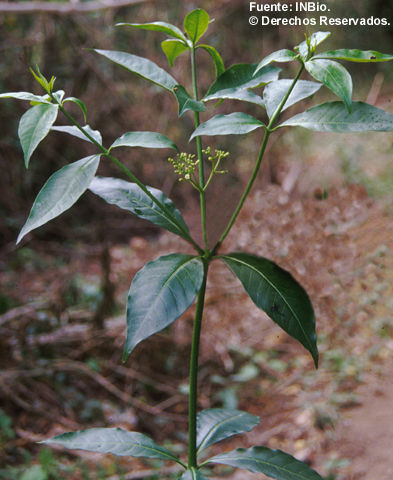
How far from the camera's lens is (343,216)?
9.75ft

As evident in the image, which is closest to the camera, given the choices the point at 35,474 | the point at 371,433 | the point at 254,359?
the point at 35,474

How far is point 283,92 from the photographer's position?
1038mm

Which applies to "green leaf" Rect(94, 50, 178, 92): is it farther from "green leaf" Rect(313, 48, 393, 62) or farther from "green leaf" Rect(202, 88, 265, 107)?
"green leaf" Rect(313, 48, 393, 62)

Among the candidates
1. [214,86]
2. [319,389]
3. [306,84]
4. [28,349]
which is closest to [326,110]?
[306,84]

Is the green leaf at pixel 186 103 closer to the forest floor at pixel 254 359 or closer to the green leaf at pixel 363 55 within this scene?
the green leaf at pixel 363 55

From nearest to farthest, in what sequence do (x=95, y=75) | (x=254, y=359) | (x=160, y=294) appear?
(x=160, y=294) → (x=254, y=359) → (x=95, y=75)

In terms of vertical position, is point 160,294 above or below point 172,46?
below

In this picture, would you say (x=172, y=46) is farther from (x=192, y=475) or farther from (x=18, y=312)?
(x=18, y=312)

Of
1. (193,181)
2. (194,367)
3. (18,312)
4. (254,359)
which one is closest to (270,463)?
(194,367)

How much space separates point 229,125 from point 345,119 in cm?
23

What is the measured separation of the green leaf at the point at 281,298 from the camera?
0.97 meters

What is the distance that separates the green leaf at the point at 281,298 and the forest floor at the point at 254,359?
1.37 metres

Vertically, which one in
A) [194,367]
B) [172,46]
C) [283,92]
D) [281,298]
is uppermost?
[172,46]

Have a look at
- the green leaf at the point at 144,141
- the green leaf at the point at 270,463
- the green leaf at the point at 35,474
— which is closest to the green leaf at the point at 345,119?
the green leaf at the point at 144,141
